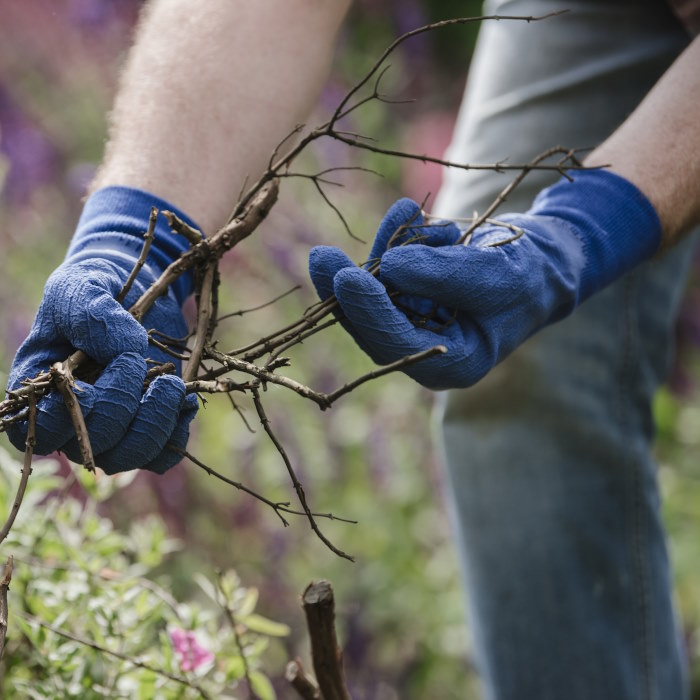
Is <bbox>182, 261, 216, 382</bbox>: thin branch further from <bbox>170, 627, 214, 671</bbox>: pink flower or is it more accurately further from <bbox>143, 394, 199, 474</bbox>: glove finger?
<bbox>170, 627, 214, 671</bbox>: pink flower

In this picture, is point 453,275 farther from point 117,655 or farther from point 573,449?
point 573,449

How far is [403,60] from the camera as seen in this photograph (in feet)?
13.6

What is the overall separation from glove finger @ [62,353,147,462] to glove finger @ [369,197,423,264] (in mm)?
334

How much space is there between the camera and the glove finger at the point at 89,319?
3.06ft

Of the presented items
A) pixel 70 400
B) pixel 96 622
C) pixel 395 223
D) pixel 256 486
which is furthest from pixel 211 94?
pixel 256 486

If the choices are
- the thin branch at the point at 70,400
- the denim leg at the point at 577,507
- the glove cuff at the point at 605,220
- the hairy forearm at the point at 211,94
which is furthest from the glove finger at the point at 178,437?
the denim leg at the point at 577,507

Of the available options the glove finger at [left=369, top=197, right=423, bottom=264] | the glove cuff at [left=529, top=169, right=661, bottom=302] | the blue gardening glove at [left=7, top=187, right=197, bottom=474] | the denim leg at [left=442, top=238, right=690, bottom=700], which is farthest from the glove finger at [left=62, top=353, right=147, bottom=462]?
the denim leg at [left=442, top=238, right=690, bottom=700]

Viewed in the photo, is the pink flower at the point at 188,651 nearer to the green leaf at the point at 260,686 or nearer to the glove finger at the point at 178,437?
the green leaf at the point at 260,686

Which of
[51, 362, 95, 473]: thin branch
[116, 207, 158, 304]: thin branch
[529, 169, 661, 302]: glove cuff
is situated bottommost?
[529, 169, 661, 302]: glove cuff

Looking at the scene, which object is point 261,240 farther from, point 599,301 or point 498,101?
point 599,301

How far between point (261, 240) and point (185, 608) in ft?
6.11

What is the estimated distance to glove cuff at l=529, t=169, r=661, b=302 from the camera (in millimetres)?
1200

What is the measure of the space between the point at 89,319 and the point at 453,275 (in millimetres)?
399

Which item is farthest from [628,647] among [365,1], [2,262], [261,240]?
[365,1]
